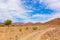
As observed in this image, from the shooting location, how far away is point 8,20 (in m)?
81.6

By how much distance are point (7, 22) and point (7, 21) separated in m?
0.55

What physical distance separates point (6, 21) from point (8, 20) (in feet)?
3.61

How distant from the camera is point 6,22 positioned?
81.4 meters

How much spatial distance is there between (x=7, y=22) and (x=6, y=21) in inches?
44.1

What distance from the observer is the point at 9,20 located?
8144 cm

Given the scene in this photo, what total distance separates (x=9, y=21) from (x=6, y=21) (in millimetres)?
1547

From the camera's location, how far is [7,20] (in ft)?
267

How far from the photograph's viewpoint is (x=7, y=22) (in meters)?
80.8

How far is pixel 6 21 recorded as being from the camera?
81562mm

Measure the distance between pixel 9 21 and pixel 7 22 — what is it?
1.15 meters

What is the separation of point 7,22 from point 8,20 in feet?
4.34

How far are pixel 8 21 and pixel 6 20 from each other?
1.27m

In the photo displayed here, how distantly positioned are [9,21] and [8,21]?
22.8 inches
